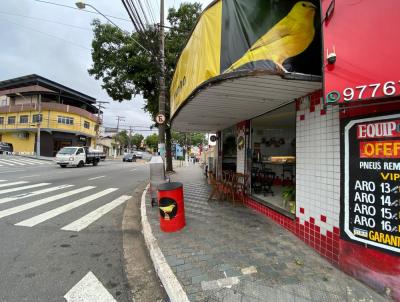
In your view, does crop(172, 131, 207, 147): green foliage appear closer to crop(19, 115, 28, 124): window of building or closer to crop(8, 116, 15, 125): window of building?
crop(19, 115, 28, 124): window of building

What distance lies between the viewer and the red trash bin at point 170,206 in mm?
4547

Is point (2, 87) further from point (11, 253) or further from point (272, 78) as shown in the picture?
point (272, 78)

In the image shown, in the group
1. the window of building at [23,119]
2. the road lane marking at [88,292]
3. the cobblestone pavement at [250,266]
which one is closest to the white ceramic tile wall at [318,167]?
the cobblestone pavement at [250,266]

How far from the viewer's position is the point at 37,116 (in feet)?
112

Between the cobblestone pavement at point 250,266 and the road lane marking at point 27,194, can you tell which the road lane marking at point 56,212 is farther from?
the cobblestone pavement at point 250,266

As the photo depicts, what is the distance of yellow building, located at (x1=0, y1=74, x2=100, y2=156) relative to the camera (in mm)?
34688

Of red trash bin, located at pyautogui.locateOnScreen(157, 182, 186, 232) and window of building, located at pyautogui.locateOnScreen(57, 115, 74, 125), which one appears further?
window of building, located at pyautogui.locateOnScreen(57, 115, 74, 125)

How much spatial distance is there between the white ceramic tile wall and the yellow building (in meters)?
38.4

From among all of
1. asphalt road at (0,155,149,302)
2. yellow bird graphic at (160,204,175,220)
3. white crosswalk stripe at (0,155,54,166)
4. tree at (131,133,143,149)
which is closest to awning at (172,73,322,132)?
yellow bird graphic at (160,204,175,220)

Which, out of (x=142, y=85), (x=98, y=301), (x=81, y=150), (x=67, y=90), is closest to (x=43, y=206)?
(x=98, y=301)

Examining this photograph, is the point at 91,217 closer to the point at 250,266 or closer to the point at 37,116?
the point at 250,266

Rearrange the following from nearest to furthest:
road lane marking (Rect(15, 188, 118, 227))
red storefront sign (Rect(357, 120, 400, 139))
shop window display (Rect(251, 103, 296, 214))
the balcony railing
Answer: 1. red storefront sign (Rect(357, 120, 400, 139))
2. road lane marking (Rect(15, 188, 118, 227))
3. shop window display (Rect(251, 103, 296, 214))
4. the balcony railing

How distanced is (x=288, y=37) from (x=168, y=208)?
361 centimetres

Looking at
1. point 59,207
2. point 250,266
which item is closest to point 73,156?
point 59,207
